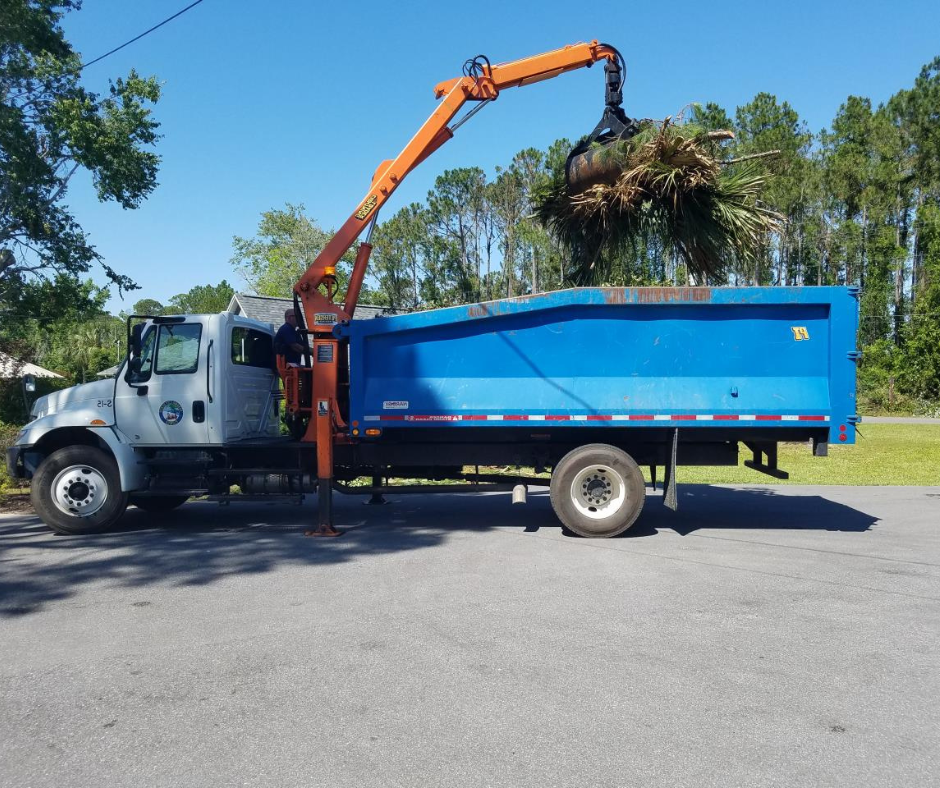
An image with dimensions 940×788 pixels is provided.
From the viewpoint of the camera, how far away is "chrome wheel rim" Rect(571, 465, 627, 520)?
834 cm

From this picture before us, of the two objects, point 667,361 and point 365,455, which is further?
point 365,455

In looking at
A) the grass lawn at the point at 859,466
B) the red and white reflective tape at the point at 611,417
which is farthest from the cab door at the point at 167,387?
the grass lawn at the point at 859,466

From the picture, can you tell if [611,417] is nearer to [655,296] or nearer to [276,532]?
[655,296]

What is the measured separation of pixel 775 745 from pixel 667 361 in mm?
5135

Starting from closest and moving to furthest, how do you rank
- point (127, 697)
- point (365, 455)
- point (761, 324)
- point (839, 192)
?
point (127, 697) < point (761, 324) < point (365, 455) < point (839, 192)

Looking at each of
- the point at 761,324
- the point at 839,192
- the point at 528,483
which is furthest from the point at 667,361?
the point at 839,192

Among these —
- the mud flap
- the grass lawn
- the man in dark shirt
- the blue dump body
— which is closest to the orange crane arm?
the man in dark shirt

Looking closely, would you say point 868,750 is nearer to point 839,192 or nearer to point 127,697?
Answer: point 127,697

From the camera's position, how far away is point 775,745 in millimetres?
3576

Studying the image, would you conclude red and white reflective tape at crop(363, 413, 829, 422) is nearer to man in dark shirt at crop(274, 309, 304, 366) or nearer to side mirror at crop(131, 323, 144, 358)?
man in dark shirt at crop(274, 309, 304, 366)

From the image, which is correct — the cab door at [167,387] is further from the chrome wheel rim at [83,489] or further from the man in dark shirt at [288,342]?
the man in dark shirt at [288,342]

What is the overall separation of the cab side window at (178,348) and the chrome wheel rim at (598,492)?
4722 millimetres

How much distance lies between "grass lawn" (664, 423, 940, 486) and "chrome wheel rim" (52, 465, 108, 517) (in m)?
8.56

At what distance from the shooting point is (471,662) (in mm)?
4637
